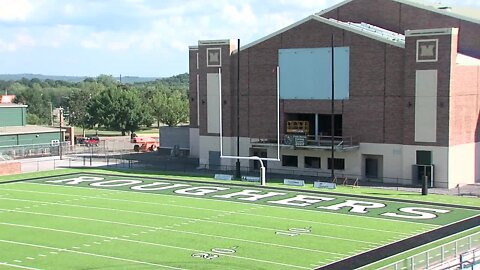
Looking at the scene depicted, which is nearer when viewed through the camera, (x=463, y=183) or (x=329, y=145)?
(x=463, y=183)

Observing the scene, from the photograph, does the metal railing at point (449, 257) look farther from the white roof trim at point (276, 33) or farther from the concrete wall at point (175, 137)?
the concrete wall at point (175, 137)

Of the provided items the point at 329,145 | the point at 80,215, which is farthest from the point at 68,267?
the point at 329,145

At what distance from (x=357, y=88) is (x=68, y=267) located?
98.5 ft

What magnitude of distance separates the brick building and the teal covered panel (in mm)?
74

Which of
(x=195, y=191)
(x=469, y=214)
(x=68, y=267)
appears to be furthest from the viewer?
(x=195, y=191)

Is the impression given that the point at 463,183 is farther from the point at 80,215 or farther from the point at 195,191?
the point at 80,215

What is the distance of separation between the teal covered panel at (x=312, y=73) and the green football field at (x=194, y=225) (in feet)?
33.2

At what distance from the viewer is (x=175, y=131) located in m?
71.6

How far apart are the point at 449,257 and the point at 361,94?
2746 centimetres

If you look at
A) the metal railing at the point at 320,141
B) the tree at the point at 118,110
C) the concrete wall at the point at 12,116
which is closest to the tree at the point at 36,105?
the tree at the point at 118,110

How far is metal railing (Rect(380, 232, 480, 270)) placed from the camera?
880 inches

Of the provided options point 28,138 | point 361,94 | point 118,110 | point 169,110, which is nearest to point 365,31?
point 361,94

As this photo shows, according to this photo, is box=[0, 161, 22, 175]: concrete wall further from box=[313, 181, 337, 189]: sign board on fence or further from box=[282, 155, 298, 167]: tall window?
box=[313, 181, 337, 189]: sign board on fence

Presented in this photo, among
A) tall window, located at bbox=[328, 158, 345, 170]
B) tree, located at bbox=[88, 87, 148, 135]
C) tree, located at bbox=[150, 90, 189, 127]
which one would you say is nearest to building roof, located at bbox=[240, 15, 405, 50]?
tall window, located at bbox=[328, 158, 345, 170]
